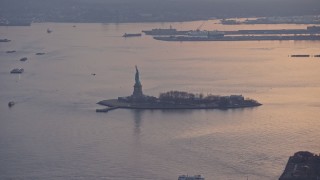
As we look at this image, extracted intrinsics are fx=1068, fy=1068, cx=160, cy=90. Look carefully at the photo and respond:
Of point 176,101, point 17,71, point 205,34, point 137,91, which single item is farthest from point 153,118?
point 205,34

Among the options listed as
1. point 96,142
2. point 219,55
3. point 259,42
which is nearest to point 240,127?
point 96,142

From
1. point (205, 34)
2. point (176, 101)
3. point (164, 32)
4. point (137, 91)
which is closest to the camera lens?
point (176, 101)

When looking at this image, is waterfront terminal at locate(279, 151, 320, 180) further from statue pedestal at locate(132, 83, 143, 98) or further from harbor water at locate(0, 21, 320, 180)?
statue pedestal at locate(132, 83, 143, 98)

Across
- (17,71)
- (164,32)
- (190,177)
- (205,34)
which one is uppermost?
(164,32)

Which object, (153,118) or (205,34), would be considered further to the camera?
(205,34)

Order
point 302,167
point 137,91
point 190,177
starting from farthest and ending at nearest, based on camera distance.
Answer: point 137,91 < point 302,167 < point 190,177

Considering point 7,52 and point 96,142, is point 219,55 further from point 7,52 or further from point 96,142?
point 96,142

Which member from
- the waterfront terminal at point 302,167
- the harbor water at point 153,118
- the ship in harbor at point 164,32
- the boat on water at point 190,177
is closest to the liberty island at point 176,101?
the harbor water at point 153,118

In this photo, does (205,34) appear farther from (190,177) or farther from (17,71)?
(190,177)
